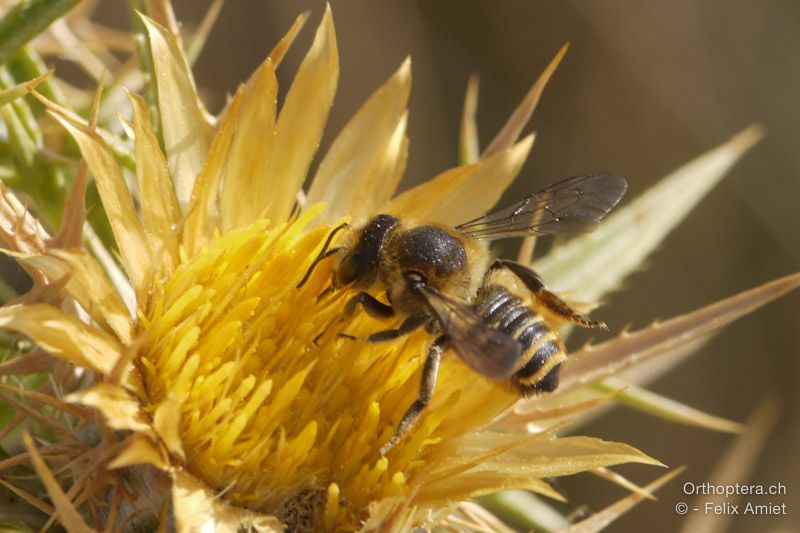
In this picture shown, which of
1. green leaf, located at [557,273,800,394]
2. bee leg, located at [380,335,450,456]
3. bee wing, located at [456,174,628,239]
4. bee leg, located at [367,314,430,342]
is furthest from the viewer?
bee wing, located at [456,174,628,239]

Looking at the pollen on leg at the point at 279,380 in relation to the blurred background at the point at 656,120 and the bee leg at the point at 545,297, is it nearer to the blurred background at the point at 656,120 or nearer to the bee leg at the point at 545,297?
the bee leg at the point at 545,297

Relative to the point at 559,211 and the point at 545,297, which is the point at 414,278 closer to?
the point at 545,297

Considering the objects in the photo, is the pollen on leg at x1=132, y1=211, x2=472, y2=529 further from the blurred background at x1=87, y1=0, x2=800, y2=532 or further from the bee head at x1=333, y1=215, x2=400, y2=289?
the blurred background at x1=87, y1=0, x2=800, y2=532

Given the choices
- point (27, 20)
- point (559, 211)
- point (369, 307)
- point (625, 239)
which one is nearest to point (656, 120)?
point (625, 239)

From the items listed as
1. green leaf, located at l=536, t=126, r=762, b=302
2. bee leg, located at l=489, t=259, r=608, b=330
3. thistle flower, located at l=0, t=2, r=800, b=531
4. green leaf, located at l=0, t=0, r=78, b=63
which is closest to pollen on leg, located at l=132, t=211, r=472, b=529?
thistle flower, located at l=0, t=2, r=800, b=531

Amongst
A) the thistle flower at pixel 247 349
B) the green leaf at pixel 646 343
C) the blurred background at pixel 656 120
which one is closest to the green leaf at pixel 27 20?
the thistle flower at pixel 247 349

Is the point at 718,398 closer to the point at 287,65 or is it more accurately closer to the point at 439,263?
the point at 287,65
